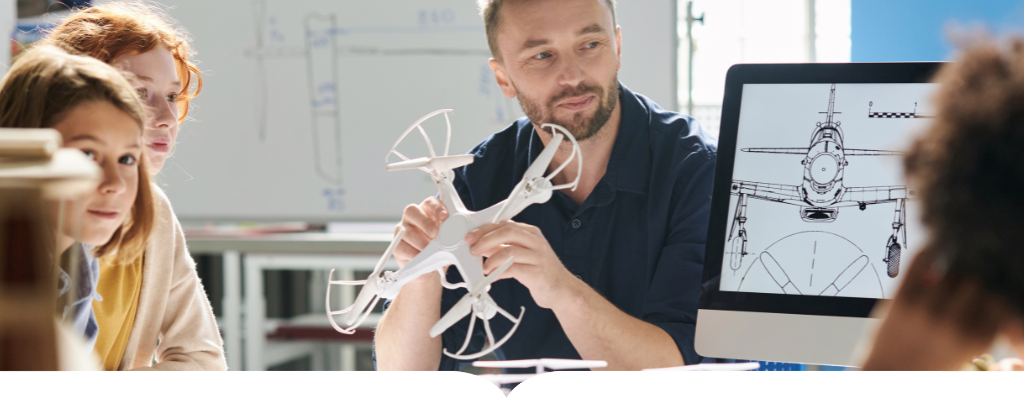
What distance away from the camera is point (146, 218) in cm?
55

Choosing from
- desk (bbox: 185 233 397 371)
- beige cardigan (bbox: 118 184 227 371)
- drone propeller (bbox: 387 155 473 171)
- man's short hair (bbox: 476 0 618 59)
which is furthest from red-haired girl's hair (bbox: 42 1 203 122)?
desk (bbox: 185 233 397 371)

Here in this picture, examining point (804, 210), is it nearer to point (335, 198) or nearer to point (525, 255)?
point (525, 255)

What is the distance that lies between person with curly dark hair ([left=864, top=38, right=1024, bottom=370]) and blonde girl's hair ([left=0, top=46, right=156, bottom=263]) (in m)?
0.49

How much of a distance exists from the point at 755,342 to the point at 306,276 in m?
1.78

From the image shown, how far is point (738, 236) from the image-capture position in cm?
67

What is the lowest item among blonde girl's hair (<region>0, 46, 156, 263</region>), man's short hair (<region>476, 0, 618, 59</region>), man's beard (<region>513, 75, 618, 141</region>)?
blonde girl's hair (<region>0, 46, 156, 263</region>)

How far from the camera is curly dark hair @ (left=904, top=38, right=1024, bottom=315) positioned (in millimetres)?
299

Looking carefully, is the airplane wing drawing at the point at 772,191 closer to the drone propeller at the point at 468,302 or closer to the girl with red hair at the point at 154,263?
the drone propeller at the point at 468,302

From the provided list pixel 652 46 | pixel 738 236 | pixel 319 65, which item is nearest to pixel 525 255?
pixel 738 236

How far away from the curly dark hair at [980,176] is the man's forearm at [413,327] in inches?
21.5

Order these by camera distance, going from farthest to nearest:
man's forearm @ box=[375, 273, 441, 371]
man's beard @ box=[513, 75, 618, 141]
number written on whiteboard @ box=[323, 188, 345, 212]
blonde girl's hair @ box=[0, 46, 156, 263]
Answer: number written on whiteboard @ box=[323, 188, 345, 212], man's beard @ box=[513, 75, 618, 141], man's forearm @ box=[375, 273, 441, 371], blonde girl's hair @ box=[0, 46, 156, 263]

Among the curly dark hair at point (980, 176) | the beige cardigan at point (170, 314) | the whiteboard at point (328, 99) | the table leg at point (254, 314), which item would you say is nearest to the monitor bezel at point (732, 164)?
the curly dark hair at point (980, 176)

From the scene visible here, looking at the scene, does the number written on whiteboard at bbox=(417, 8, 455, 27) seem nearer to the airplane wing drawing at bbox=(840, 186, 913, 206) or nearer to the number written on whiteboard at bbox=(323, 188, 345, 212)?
the number written on whiteboard at bbox=(323, 188, 345, 212)
